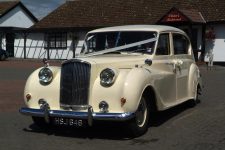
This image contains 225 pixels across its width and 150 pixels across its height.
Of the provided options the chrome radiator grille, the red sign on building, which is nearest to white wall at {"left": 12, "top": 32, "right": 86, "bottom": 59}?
the red sign on building

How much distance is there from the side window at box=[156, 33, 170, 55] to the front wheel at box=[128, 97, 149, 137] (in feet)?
4.88

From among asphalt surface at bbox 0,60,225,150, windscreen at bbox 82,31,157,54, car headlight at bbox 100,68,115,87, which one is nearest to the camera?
asphalt surface at bbox 0,60,225,150

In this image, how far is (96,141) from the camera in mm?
7938

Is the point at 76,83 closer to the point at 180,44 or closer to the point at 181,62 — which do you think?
the point at 181,62

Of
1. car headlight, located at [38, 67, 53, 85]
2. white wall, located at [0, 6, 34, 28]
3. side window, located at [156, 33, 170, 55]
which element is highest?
white wall, located at [0, 6, 34, 28]

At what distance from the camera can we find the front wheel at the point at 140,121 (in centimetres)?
802

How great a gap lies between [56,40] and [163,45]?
33101 mm

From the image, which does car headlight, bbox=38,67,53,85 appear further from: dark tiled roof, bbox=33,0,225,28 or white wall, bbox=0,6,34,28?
white wall, bbox=0,6,34,28

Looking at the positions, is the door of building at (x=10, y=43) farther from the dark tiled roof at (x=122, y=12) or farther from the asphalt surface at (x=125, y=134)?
A: the asphalt surface at (x=125, y=134)

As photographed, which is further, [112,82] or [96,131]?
[96,131]

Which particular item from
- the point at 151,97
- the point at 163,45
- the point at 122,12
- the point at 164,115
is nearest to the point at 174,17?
the point at 122,12

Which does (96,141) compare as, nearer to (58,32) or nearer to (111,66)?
(111,66)

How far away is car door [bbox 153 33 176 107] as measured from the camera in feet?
29.9

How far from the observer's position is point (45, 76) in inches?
334
